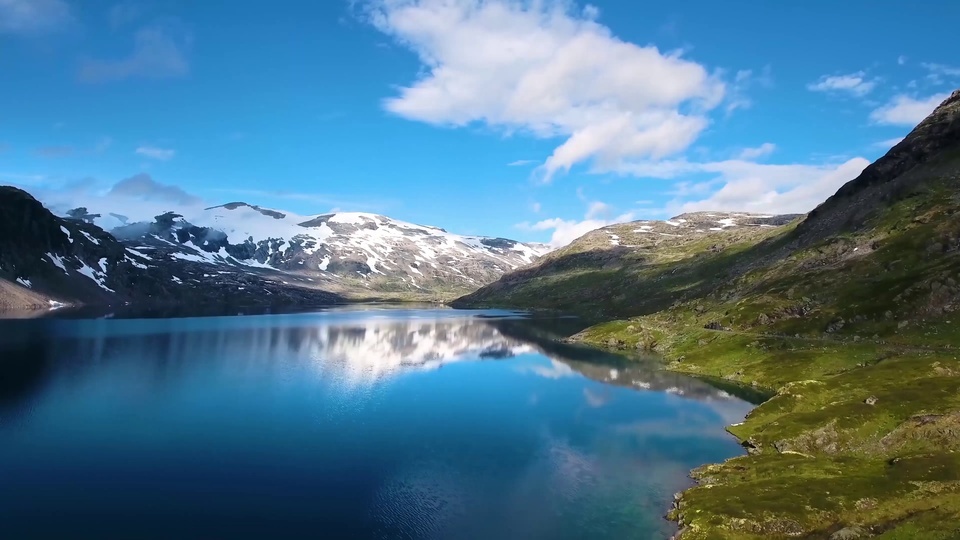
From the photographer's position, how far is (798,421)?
6775 centimetres

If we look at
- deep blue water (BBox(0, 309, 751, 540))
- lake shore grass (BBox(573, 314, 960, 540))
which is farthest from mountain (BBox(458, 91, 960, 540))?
deep blue water (BBox(0, 309, 751, 540))

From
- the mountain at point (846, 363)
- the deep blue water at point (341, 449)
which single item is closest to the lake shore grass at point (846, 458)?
the mountain at point (846, 363)

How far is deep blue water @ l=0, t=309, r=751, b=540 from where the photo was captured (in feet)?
156

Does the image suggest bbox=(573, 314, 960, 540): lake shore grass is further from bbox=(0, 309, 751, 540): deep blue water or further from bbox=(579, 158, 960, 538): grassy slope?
bbox=(0, 309, 751, 540): deep blue water

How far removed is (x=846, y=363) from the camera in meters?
94.1

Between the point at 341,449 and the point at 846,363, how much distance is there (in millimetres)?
80908

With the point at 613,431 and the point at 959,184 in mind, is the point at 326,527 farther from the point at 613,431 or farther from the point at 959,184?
the point at 959,184

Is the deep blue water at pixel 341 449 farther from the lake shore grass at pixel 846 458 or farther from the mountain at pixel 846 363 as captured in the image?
the mountain at pixel 846 363

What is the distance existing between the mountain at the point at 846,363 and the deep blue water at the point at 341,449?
772 cm

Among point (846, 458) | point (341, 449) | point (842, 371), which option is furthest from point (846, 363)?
point (341, 449)

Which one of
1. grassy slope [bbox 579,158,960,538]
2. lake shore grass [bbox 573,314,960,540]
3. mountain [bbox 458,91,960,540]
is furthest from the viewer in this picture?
mountain [bbox 458,91,960,540]

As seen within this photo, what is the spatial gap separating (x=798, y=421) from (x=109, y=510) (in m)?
71.2

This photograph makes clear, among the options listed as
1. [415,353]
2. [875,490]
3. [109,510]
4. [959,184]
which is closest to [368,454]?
[109,510]

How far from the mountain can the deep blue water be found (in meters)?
7.72
